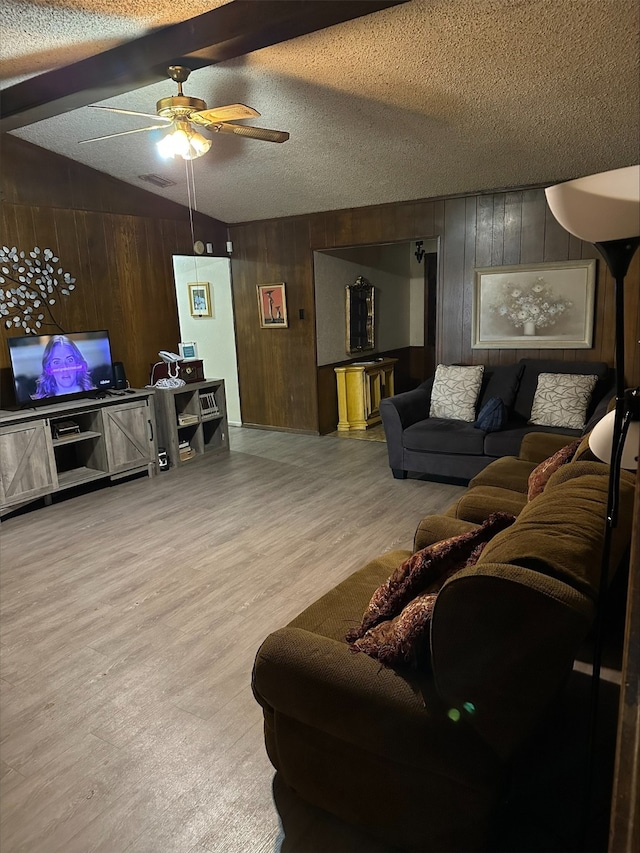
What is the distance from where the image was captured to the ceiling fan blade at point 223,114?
2.98 metres

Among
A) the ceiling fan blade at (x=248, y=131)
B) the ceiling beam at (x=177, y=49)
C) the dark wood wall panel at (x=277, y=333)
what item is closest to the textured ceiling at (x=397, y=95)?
the ceiling beam at (x=177, y=49)

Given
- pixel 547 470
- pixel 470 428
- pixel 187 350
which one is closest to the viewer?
pixel 547 470

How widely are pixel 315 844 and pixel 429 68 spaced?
12.1ft

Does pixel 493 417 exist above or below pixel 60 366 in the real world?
below

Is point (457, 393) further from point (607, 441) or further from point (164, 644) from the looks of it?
point (607, 441)

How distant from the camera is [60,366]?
15.8 ft

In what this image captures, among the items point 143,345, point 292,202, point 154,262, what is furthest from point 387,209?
point 143,345

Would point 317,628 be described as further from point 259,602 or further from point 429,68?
point 429,68

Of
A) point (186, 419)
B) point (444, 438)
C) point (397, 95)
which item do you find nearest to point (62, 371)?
point (186, 419)

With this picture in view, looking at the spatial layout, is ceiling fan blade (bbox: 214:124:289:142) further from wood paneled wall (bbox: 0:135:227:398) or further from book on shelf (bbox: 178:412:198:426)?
book on shelf (bbox: 178:412:198:426)

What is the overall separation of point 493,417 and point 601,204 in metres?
3.55

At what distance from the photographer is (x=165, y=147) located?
327cm

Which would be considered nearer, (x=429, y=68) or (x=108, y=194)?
(x=429, y=68)

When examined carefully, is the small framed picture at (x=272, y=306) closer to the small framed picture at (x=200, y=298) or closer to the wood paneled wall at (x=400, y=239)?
the wood paneled wall at (x=400, y=239)
